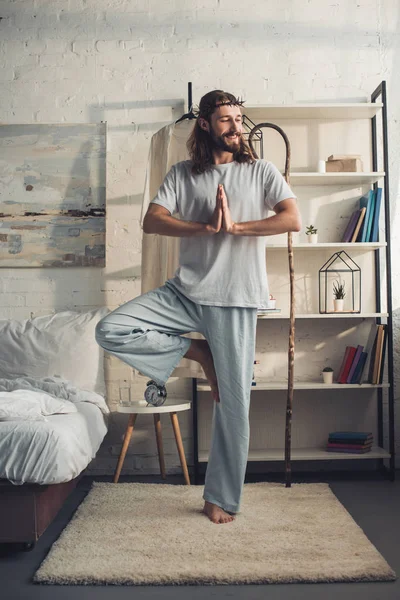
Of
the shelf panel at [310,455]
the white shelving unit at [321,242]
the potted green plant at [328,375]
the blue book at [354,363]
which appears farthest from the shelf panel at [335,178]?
the shelf panel at [310,455]

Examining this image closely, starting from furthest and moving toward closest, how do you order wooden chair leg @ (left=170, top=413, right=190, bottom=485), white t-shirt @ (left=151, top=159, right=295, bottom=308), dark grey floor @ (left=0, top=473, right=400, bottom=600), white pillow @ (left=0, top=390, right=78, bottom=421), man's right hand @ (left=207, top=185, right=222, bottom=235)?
1. wooden chair leg @ (left=170, top=413, right=190, bottom=485)
2. white t-shirt @ (left=151, top=159, right=295, bottom=308)
3. man's right hand @ (left=207, top=185, right=222, bottom=235)
4. white pillow @ (left=0, top=390, right=78, bottom=421)
5. dark grey floor @ (left=0, top=473, right=400, bottom=600)

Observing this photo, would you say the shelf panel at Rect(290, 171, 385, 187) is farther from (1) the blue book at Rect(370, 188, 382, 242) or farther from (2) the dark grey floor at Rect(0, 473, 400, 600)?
(2) the dark grey floor at Rect(0, 473, 400, 600)

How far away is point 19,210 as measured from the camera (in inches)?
178

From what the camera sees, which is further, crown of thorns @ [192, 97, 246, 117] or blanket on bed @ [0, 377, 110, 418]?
blanket on bed @ [0, 377, 110, 418]

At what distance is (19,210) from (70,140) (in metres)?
0.55

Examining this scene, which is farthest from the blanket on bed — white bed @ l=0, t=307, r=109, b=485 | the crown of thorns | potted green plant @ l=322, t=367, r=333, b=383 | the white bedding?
the crown of thorns

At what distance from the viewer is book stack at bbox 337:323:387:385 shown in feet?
13.7

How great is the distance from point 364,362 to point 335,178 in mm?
1127

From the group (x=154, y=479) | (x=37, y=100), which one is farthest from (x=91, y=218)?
(x=154, y=479)

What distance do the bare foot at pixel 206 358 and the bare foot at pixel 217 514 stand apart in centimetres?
47

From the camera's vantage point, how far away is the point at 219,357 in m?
3.14

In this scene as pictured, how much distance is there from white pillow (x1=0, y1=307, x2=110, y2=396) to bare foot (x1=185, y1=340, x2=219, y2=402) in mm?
1012

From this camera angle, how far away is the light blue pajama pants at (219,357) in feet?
10.2

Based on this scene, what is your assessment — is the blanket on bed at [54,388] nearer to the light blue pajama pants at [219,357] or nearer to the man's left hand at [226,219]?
the light blue pajama pants at [219,357]
